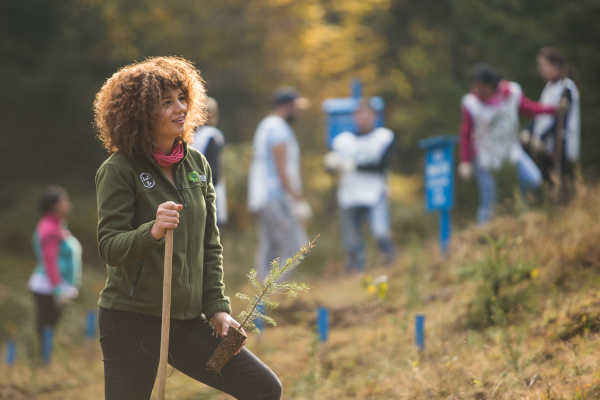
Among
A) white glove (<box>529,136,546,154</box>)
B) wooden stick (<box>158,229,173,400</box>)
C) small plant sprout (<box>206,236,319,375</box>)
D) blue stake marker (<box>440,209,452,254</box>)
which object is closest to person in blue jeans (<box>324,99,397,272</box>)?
blue stake marker (<box>440,209,452,254</box>)

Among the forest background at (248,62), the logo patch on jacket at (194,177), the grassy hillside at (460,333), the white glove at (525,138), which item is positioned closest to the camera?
the logo patch on jacket at (194,177)

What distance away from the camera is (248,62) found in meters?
15.6

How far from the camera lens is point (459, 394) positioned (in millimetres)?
3330

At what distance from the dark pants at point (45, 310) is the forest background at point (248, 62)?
19.0 feet

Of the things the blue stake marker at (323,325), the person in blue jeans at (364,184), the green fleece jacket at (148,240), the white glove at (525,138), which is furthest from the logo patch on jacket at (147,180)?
the white glove at (525,138)

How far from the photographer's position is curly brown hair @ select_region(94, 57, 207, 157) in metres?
2.38

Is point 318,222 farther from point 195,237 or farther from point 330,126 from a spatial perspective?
point 195,237

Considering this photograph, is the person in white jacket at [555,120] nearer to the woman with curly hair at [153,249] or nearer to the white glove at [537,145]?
the white glove at [537,145]

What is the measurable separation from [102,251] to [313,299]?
444 cm

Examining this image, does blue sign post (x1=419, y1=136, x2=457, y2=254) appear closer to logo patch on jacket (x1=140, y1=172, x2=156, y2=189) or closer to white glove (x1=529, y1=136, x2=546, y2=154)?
white glove (x1=529, y1=136, x2=546, y2=154)

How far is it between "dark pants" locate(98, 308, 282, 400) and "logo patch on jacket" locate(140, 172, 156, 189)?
1.64ft

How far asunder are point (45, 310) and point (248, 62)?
10085 millimetres

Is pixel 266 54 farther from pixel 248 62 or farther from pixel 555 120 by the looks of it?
pixel 555 120

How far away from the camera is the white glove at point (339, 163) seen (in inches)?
297
